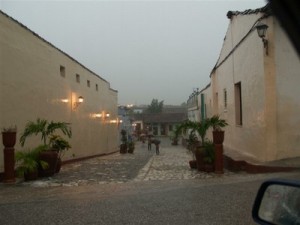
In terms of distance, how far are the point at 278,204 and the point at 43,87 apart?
512 inches

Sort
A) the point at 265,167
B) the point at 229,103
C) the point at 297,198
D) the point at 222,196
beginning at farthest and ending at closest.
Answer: the point at 229,103 → the point at 265,167 → the point at 222,196 → the point at 297,198

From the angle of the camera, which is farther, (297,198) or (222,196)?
(222,196)

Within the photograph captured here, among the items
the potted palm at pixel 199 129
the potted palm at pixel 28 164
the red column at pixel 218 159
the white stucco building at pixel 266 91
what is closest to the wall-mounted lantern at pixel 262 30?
the white stucco building at pixel 266 91

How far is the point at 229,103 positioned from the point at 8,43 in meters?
9.41

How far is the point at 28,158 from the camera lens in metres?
11.5

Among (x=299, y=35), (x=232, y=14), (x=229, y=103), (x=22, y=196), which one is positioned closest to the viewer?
(x=299, y=35)

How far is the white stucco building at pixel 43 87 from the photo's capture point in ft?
38.8

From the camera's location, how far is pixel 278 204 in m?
2.74

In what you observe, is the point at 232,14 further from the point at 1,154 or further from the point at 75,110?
the point at 1,154

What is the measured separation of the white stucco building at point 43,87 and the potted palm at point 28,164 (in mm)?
506

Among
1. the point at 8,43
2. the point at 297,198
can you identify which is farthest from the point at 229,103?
the point at 297,198

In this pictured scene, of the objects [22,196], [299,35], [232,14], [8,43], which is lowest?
[22,196]

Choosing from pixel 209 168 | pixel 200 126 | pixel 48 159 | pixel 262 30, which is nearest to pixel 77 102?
pixel 48 159

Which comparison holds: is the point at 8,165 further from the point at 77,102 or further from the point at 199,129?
the point at 77,102
